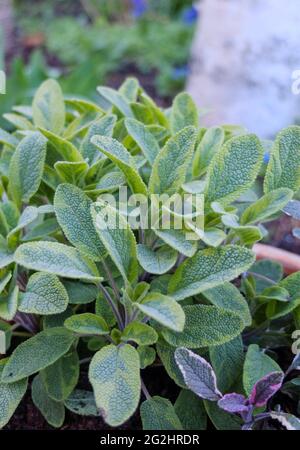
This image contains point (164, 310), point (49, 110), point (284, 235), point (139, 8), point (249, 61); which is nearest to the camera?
point (164, 310)

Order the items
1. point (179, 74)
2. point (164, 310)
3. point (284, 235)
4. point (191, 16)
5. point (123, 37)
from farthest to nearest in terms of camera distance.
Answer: point (123, 37), point (191, 16), point (179, 74), point (284, 235), point (164, 310)

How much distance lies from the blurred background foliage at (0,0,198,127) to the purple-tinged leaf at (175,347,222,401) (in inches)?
79.7

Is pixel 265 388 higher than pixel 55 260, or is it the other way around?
pixel 55 260

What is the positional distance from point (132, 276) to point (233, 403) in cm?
18

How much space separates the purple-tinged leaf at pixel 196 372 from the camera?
2.09 ft

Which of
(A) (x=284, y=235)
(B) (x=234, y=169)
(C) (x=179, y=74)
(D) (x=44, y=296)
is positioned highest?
(B) (x=234, y=169)

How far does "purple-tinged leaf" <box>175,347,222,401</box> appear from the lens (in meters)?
0.64

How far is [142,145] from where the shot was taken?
76 centimetres

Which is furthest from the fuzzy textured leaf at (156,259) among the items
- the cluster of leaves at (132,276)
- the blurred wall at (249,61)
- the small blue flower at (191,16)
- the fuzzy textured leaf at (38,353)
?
the small blue flower at (191,16)

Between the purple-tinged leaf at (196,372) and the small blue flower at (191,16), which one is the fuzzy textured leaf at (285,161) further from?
the small blue flower at (191,16)

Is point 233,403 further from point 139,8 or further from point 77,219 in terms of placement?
point 139,8

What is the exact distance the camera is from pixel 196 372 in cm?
64

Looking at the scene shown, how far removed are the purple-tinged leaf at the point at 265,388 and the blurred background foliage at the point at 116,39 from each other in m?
2.05

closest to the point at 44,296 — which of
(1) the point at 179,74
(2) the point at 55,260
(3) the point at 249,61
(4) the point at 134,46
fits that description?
(2) the point at 55,260
